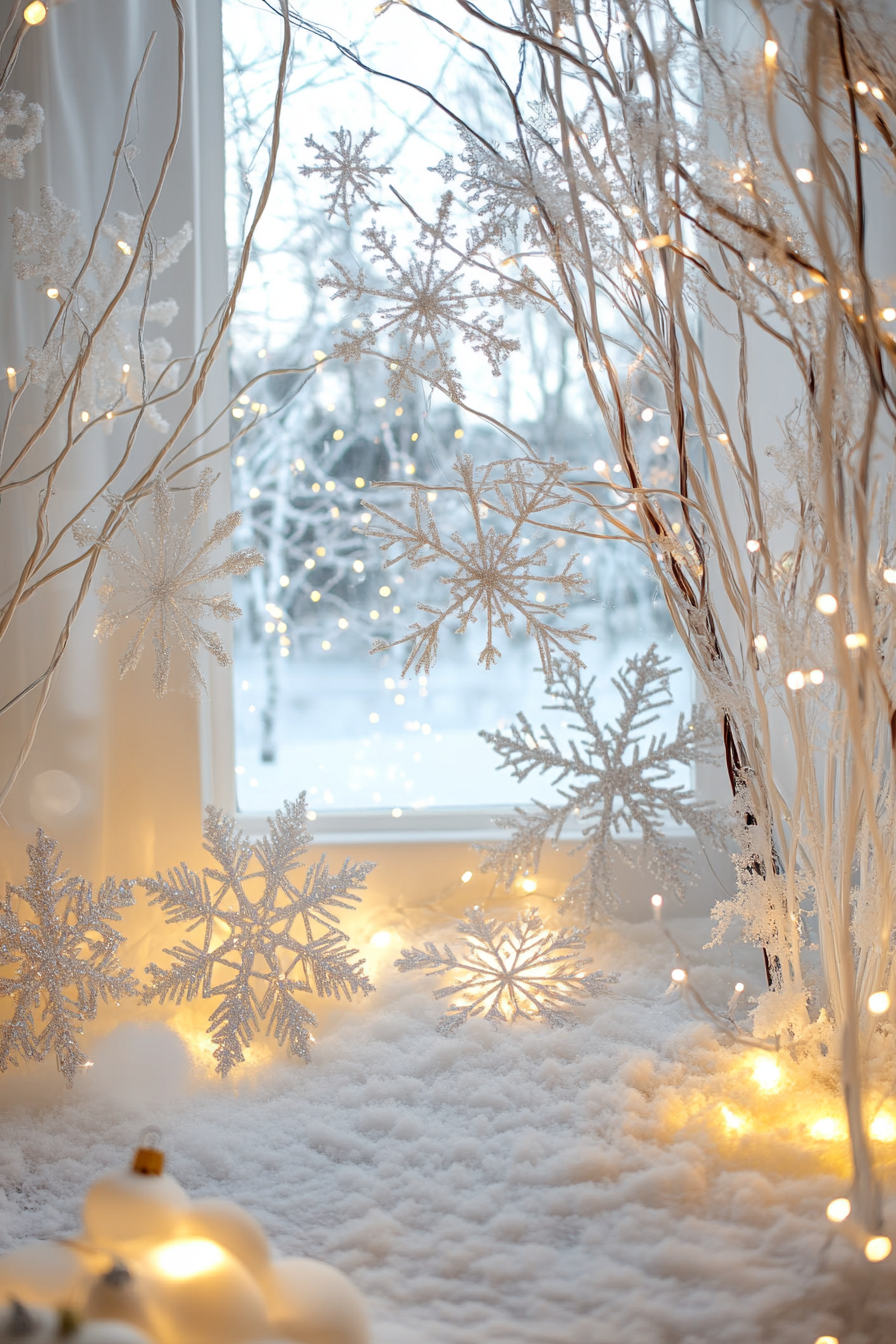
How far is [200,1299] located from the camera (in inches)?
25.9

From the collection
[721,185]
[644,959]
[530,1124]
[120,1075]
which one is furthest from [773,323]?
[120,1075]

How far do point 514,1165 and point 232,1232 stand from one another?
0.38m

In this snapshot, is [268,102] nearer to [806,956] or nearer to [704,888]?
[704,888]

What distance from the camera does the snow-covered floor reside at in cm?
80

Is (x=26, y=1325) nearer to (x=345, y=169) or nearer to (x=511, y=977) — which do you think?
(x=511, y=977)

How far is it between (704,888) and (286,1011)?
2.50 ft

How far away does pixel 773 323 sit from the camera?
1522 millimetres

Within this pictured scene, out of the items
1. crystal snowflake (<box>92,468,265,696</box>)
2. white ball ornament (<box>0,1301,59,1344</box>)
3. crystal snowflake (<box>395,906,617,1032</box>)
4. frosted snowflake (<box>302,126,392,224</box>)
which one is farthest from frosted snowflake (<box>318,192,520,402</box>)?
white ball ornament (<box>0,1301,59,1344</box>)

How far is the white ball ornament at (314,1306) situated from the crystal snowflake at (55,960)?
1.85ft

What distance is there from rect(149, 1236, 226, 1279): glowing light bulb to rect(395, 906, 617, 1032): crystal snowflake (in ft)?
1.94

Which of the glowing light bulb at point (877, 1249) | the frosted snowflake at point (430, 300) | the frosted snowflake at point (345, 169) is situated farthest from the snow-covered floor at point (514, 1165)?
the frosted snowflake at point (345, 169)

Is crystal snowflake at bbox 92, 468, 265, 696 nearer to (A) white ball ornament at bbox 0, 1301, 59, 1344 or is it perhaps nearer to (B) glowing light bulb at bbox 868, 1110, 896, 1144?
(A) white ball ornament at bbox 0, 1301, 59, 1344

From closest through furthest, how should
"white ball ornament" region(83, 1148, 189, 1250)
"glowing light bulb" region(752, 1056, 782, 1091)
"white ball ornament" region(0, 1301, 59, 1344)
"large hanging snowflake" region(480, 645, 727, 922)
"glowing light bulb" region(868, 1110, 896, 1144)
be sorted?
1. "white ball ornament" region(0, 1301, 59, 1344)
2. "white ball ornament" region(83, 1148, 189, 1250)
3. "glowing light bulb" region(868, 1110, 896, 1144)
4. "glowing light bulb" region(752, 1056, 782, 1091)
5. "large hanging snowflake" region(480, 645, 727, 922)

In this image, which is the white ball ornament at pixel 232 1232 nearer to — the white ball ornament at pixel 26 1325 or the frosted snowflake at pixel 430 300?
the white ball ornament at pixel 26 1325
